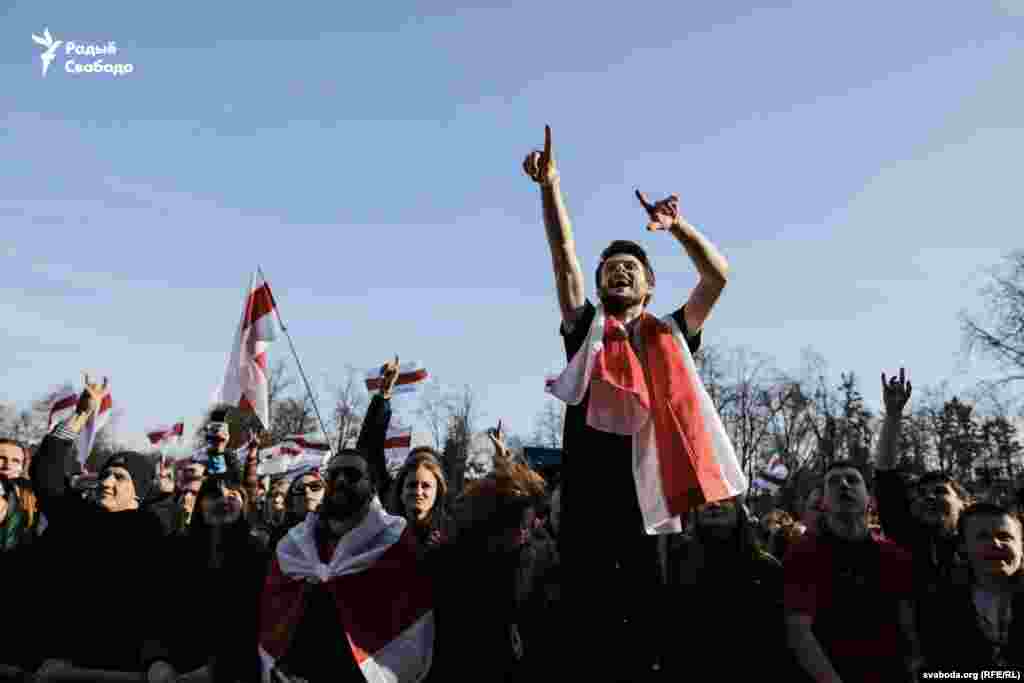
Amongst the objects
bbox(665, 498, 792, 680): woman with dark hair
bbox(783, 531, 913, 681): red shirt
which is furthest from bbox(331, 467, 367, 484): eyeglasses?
bbox(783, 531, 913, 681): red shirt

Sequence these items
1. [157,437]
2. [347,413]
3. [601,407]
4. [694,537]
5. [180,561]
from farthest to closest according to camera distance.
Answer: [347,413], [157,437], [180,561], [694,537], [601,407]

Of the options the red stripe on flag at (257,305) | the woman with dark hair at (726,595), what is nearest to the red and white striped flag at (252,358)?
the red stripe on flag at (257,305)

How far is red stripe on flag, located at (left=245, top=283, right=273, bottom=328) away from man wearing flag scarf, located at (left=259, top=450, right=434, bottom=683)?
204 inches

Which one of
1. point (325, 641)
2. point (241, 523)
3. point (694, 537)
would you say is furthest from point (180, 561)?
point (694, 537)

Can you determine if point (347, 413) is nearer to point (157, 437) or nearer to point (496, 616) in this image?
point (157, 437)

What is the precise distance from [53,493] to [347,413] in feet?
139

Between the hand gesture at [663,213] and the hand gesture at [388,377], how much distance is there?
302 cm

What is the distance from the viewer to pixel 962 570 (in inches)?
155

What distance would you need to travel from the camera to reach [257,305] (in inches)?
358

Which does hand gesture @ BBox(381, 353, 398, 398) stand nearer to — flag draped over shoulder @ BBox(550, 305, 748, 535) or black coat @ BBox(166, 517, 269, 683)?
black coat @ BBox(166, 517, 269, 683)

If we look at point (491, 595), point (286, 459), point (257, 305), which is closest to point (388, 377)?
point (491, 595)

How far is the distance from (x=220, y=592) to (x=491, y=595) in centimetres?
180

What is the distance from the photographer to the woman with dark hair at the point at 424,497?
461 cm

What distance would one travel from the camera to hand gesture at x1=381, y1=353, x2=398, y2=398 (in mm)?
5562
